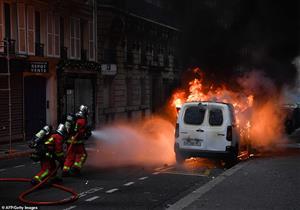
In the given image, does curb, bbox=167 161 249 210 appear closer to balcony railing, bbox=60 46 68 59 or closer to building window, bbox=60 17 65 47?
balcony railing, bbox=60 46 68 59

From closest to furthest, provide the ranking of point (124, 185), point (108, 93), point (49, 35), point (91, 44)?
point (124, 185)
point (49, 35)
point (91, 44)
point (108, 93)

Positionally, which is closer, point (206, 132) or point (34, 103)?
point (206, 132)

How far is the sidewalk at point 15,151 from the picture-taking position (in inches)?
647

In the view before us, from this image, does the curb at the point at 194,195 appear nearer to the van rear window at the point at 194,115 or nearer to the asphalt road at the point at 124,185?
the asphalt road at the point at 124,185

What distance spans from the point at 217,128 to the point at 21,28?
35.9 feet

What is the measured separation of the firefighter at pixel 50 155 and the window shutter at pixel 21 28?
1135 cm

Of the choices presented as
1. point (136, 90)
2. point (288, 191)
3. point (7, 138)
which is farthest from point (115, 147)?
point (136, 90)

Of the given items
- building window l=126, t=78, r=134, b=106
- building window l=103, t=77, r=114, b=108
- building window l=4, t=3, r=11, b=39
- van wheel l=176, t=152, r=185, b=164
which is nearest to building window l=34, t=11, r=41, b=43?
building window l=4, t=3, r=11, b=39

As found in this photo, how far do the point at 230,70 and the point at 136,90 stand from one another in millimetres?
13556

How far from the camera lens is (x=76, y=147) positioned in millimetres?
11625

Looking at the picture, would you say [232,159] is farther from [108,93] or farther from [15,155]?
[108,93]

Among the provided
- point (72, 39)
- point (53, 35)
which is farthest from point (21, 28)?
point (72, 39)

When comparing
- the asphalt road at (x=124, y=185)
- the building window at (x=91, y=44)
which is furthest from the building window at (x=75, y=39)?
the asphalt road at (x=124, y=185)

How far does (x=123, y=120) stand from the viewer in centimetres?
3078
